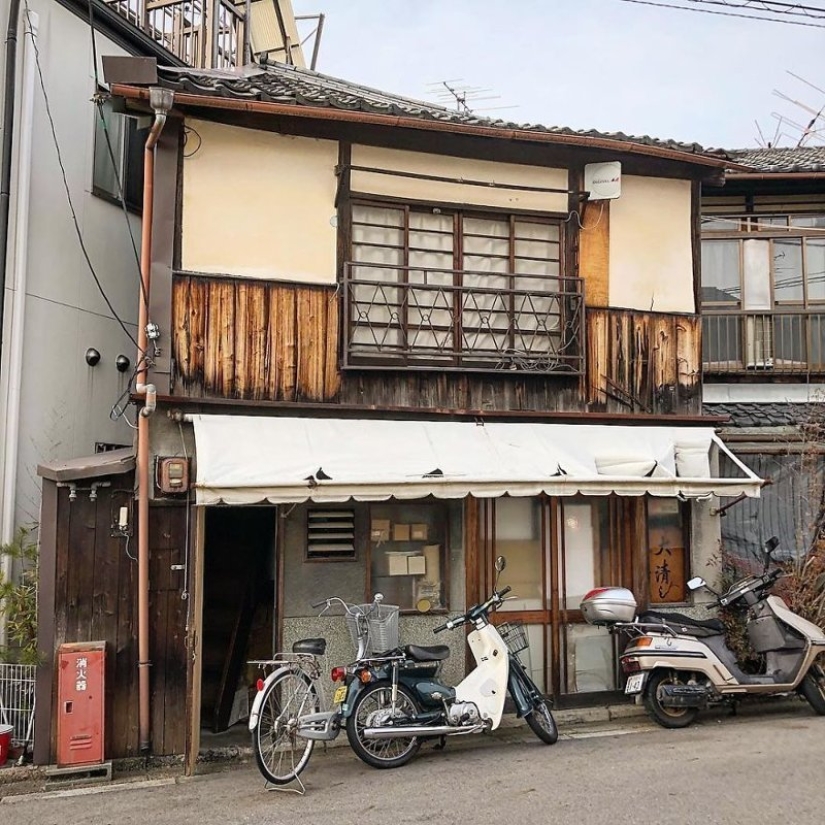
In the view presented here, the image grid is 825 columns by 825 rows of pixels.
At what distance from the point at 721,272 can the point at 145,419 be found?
31.2 feet

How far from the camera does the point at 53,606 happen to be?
7.89 m

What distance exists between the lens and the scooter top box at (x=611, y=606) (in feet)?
28.9

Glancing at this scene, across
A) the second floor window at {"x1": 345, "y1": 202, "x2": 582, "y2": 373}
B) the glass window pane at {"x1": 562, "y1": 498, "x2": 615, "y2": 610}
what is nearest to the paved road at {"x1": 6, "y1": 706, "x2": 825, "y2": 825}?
the glass window pane at {"x1": 562, "y1": 498, "x2": 615, "y2": 610}

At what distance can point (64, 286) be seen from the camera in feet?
34.0

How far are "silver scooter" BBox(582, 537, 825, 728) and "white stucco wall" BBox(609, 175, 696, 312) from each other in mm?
3306

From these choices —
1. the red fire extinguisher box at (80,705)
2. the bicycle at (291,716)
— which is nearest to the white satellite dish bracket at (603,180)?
the bicycle at (291,716)

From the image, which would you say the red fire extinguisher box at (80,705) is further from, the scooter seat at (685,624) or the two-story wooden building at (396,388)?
the scooter seat at (685,624)

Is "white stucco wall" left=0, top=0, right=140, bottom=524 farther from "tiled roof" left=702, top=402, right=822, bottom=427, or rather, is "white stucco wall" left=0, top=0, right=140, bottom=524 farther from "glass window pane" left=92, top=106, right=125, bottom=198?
"tiled roof" left=702, top=402, right=822, bottom=427

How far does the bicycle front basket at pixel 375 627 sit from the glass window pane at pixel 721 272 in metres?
8.18

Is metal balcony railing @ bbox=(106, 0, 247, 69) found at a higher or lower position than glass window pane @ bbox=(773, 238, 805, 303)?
higher

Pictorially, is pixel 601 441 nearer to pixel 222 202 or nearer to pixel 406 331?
pixel 406 331

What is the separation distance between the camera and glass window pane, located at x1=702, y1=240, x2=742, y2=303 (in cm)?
1341

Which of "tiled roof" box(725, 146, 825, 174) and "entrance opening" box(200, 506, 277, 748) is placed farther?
"tiled roof" box(725, 146, 825, 174)

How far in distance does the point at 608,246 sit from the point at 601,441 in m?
2.50
